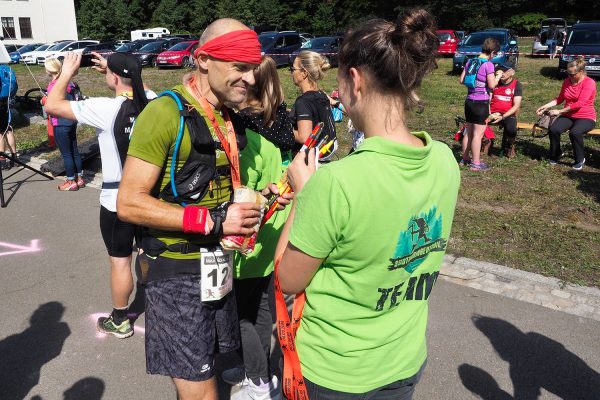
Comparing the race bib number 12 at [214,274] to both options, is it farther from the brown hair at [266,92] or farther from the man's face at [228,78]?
the brown hair at [266,92]

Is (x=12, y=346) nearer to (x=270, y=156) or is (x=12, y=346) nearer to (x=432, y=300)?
(x=270, y=156)

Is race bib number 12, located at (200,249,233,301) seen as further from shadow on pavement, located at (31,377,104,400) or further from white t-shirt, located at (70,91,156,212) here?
shadow on pavement, located at (31,377,104,400)

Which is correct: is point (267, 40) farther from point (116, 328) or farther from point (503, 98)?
point (116, 328)

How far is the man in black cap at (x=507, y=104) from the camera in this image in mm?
8305

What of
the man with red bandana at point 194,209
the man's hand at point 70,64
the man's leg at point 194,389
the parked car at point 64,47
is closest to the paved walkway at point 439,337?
the man's leg at point 194,389

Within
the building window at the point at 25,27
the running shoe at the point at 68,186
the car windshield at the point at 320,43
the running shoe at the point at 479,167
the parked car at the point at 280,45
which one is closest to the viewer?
the running shoe at the point at 68,186

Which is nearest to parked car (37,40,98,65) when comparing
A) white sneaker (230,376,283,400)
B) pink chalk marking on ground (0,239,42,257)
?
pink chalk marking on ground (0,239,42,257)

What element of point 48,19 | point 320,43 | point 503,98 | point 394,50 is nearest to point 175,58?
point 320,43

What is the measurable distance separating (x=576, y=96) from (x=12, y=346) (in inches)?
315

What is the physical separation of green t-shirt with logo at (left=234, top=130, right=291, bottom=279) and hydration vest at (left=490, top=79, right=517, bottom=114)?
6570mm

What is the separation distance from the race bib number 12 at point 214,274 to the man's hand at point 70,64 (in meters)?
1.70

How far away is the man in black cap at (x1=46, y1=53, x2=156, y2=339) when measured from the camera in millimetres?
3213

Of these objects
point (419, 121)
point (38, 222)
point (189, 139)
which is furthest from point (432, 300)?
point (419, 121)

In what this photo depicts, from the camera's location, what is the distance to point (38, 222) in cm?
618
